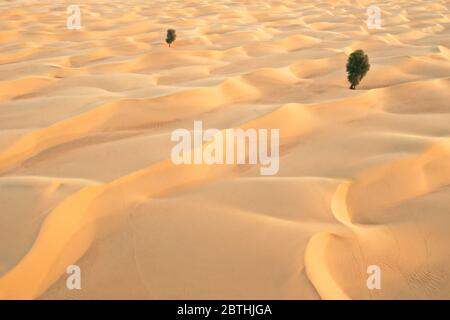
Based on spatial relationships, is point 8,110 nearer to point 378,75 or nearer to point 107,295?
point 107,295

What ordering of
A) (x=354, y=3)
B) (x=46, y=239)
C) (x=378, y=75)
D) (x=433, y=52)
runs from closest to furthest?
(x=46, y=239)
(x=378, y=75)
(x=433, y=52)
(x=354, y=3)

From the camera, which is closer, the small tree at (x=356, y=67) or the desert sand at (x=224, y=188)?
the desert sand at (x=224, y=188)

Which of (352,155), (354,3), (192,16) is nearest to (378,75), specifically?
(352,155)

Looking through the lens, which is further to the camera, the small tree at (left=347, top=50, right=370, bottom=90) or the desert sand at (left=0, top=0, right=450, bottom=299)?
the small tree at (left=347, top=50, right=370, bottom=90)

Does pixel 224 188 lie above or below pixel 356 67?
below

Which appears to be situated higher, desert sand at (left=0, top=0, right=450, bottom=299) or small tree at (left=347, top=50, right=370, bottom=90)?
small tree at (left=347, top=50, right=370, bottom=90)
